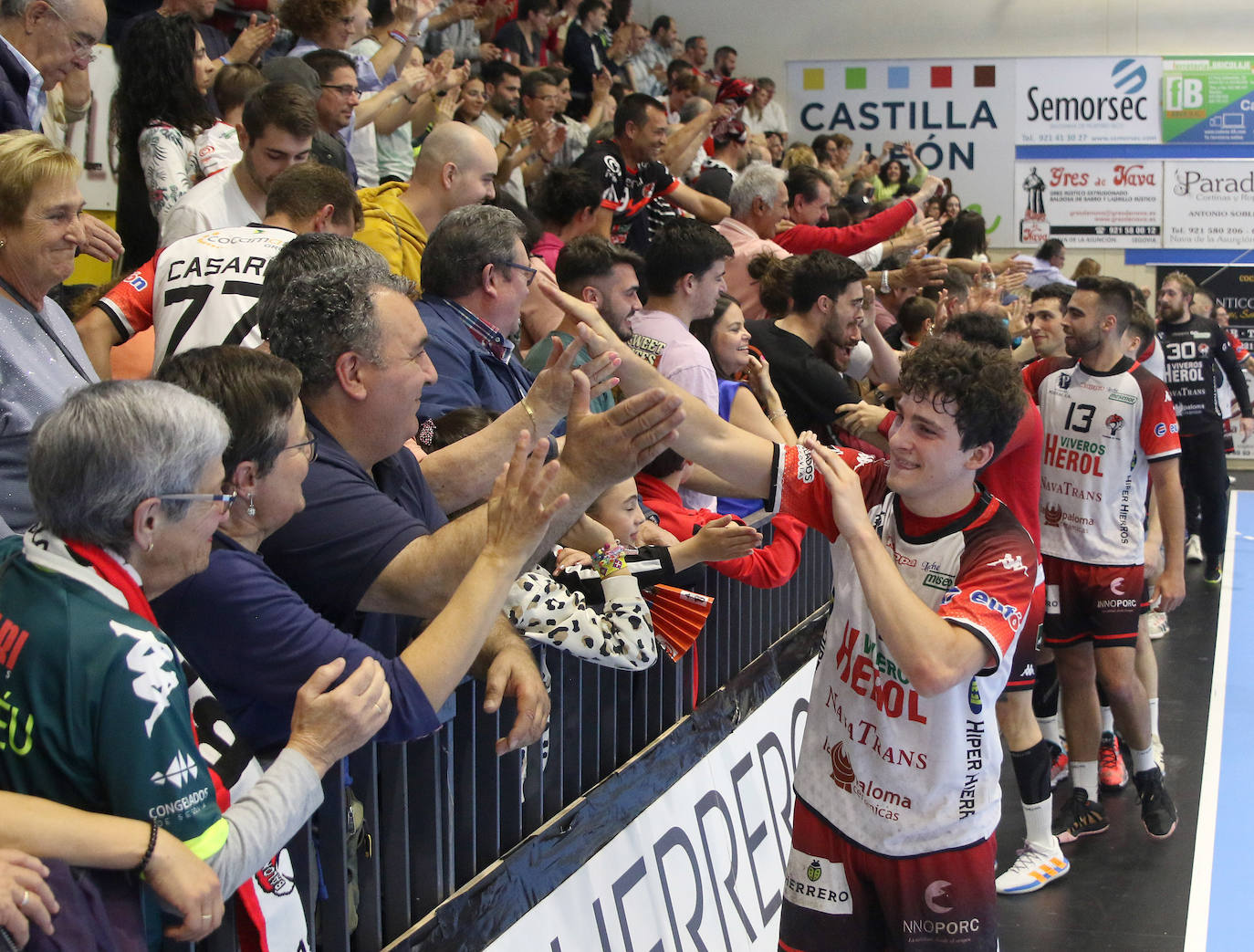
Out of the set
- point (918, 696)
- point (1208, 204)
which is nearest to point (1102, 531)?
point (918, 696)

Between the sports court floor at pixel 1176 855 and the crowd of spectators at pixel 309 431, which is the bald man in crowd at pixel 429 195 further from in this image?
the sports court floor at pixel 1176 855

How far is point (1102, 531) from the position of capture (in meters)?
5.62

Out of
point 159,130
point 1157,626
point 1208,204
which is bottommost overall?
point 1157,626

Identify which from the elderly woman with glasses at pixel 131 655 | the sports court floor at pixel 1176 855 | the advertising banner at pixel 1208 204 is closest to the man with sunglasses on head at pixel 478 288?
the elderly woman with glasses at pixel 131 655

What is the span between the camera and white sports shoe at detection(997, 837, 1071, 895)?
5.01 m

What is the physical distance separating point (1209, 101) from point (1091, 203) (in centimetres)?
202

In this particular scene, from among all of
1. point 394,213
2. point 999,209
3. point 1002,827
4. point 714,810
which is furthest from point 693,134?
point 999,209

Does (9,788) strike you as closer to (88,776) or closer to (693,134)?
(88,776)

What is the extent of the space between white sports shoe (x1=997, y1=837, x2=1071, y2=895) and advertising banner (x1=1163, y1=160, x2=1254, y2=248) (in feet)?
46.2

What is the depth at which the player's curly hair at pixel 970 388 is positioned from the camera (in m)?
2.91

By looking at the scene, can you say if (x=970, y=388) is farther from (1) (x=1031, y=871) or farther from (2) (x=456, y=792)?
(1) (x=1031, y=871)

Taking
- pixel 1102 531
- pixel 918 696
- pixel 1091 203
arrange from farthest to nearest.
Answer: pixel 1091 203
pixel 1102 531
pixel 918 696

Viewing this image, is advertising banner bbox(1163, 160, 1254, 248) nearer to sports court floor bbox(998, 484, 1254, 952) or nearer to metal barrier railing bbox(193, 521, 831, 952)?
sports court floor bbox(998, 484, 1254, 952)

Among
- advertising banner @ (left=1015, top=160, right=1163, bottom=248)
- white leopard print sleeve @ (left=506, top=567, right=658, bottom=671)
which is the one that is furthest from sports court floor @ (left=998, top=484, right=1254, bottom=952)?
advertising banner @ (left=1015, top=160, right=1163, bottom=248)
